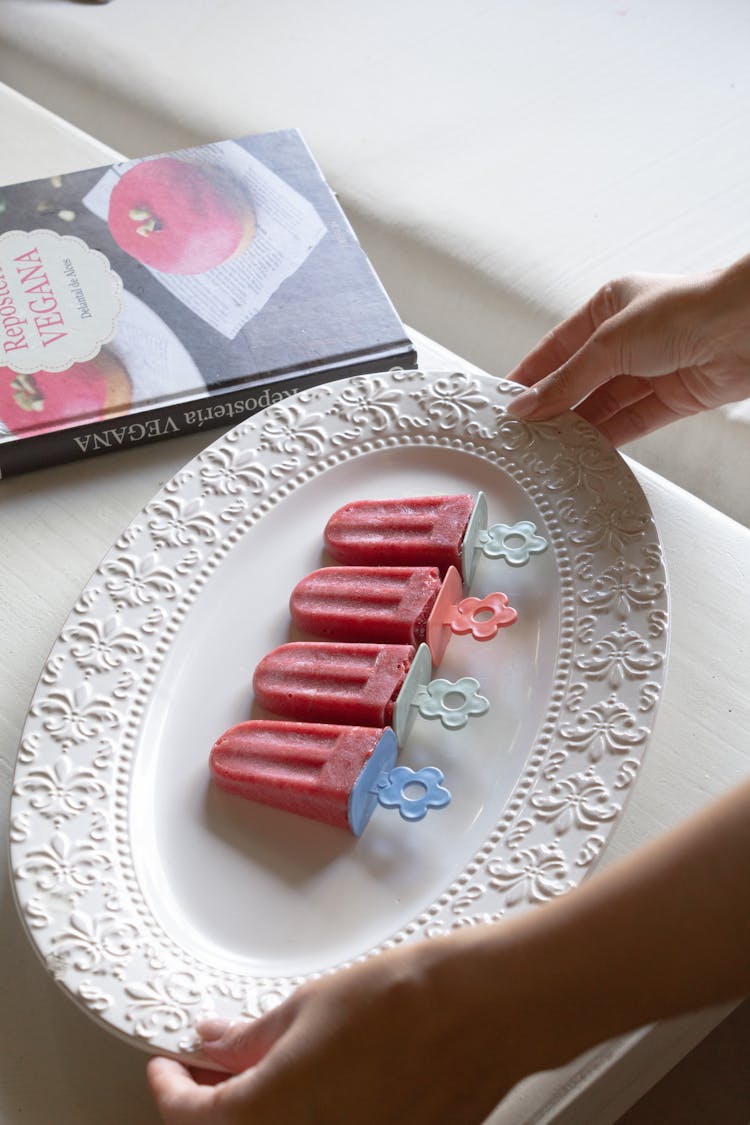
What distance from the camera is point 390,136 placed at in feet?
4.59

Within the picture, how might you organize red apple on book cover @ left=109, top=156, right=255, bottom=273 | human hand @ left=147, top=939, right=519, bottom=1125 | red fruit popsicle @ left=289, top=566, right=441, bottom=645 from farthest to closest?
1. red apple on book cover @ left=109, top=156, right=255, bottom=273
2. red fruit popsicle @ left=289, top=566, right=441, bottom=645
3. human hand @ left=147, top=939, right=519, bottom=1125

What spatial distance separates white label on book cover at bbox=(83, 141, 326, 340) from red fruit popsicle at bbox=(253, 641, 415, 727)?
1.23 feet

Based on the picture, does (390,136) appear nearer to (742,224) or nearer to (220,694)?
(742,224)

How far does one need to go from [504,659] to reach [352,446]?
0.78 ft

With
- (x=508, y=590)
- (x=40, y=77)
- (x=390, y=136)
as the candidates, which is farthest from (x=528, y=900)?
(x=40, y=77)

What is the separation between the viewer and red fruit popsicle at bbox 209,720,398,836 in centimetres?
67

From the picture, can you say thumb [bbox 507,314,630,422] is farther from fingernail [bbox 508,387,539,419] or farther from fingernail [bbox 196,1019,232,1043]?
fingernail [bbox 196,1019,232,1043]

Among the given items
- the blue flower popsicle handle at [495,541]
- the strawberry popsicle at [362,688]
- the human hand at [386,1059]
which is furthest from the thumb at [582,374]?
the human hand at [386,1059]

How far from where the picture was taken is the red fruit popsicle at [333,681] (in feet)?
2.35

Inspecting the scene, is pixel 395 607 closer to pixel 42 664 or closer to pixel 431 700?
pixel 431 700

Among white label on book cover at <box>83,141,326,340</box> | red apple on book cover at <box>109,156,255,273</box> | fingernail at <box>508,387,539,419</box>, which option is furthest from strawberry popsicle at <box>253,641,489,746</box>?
red apple on book cover at <box>109,156,255,273</box>

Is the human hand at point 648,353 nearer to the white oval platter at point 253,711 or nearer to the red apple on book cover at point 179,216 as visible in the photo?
the white oval platter at point 253,711

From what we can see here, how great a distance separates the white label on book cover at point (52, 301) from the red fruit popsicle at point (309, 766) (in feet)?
1.41

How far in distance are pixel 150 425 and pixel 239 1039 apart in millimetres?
552
